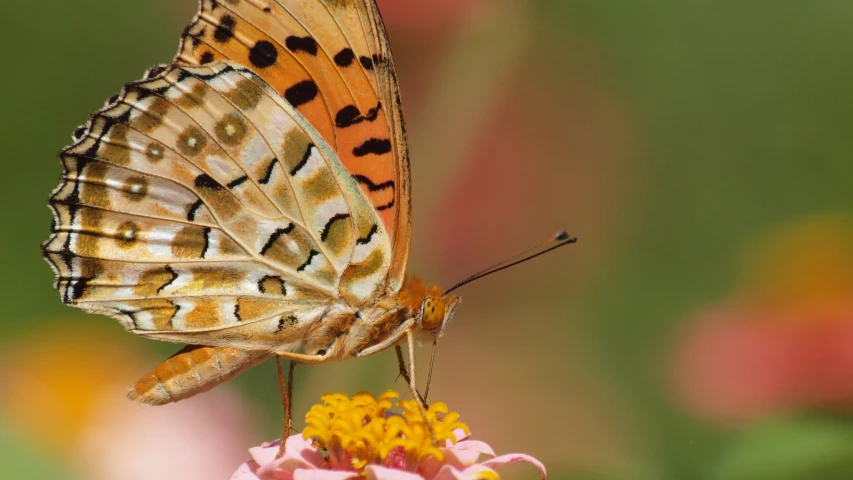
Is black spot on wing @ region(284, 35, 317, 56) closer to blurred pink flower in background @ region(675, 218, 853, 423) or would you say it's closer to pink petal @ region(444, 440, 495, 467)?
pink petal @ region(444, 440, 495, 467)

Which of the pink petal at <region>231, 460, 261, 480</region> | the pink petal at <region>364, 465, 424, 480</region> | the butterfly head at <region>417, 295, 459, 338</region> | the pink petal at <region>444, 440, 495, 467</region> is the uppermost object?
the butterfly head at <region>417, 295, 459, 338</region>

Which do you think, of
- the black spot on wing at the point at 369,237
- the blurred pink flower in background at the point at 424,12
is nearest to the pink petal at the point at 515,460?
the black spot on wing at the point at 369,237

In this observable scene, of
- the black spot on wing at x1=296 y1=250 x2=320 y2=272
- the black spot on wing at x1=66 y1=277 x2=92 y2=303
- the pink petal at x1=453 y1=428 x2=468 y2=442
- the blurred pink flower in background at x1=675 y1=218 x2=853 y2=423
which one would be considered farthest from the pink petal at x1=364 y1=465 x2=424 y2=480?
the blurred pink flower in background at x1=675 y1=218 x2=853 y2=423

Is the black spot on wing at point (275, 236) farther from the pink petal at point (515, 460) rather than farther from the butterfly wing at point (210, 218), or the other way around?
the pink petal at point (515, 460)

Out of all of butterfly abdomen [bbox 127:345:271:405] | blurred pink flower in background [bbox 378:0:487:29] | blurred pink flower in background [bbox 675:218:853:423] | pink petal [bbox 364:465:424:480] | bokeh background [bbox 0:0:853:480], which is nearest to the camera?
pink petal [bbox 364:465:424:480]

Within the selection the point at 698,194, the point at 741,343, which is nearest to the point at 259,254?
the point at 741,343

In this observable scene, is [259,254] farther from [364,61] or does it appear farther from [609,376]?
[609,376]

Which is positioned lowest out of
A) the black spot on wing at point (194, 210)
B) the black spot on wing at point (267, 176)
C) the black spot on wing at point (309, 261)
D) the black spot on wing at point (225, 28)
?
the black spot on wing at point (309, 261)
